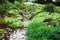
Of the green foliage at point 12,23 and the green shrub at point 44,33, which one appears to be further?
the green foliage at point 12,23

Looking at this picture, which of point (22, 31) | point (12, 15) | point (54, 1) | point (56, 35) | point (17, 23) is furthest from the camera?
point (54, 1)

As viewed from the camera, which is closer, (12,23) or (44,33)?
(44,33)

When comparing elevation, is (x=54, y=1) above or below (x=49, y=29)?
below

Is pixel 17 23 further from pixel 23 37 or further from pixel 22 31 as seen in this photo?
pixel 23 37

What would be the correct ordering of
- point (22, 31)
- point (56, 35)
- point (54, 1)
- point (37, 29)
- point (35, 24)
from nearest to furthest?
point (56, 35)
point (37, 29)
point (35, 24)
point (22, 31)
point (54, 1)

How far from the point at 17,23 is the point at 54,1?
44.5 ft

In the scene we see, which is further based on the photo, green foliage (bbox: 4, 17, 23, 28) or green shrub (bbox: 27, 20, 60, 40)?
green foliage (bbox: 4, 17, 23, 28)

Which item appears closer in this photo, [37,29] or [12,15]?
[37,29]

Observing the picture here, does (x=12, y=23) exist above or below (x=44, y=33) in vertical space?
below

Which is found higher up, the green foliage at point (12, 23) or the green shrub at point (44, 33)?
the green shrub at point (44, 33)

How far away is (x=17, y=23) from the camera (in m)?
13.5

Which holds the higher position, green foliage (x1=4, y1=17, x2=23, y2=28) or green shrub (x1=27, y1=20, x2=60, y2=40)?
green shrub (x1=27, y1=20, x2=60, y2=40)

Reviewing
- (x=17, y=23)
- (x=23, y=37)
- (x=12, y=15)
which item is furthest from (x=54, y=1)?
(x=23, y=37)

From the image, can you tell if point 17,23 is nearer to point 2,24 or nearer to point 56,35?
point 2,24
